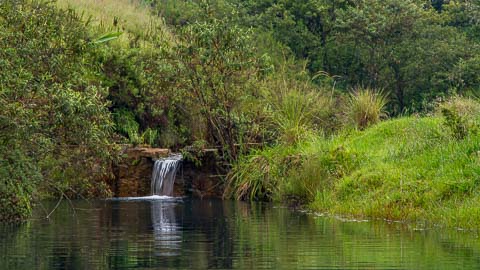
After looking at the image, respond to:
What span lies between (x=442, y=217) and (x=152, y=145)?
16.8 metres

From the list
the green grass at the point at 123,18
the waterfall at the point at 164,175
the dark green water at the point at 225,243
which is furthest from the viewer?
the green grass at the point at 123,18

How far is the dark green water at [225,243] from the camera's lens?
555 inches

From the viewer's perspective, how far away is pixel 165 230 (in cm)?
1950

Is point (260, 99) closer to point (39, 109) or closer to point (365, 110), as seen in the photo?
point (365, 110)

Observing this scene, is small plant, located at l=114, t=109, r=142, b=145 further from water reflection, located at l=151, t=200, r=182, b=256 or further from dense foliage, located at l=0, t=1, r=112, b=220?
dense foliage, located at l=0, t=1, r=112, b=220

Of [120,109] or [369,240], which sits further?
[120,109]

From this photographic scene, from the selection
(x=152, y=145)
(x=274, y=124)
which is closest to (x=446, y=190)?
(x=274, y=124)

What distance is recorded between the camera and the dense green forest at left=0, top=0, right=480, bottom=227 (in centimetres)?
1977

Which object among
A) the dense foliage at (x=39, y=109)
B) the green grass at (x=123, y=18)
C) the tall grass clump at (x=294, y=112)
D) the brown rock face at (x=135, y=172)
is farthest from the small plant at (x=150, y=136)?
the dense foliage at (x=39, y=109)

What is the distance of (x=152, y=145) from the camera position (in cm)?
3534

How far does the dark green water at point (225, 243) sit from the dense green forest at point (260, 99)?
3.62 feet

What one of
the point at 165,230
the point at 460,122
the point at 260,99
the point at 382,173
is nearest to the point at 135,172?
the point at 260,99

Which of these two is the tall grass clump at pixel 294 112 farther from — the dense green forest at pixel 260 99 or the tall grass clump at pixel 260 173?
the tall grass clump at pixel 260 173

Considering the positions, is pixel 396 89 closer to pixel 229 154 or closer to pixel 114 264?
pixel 229 154
